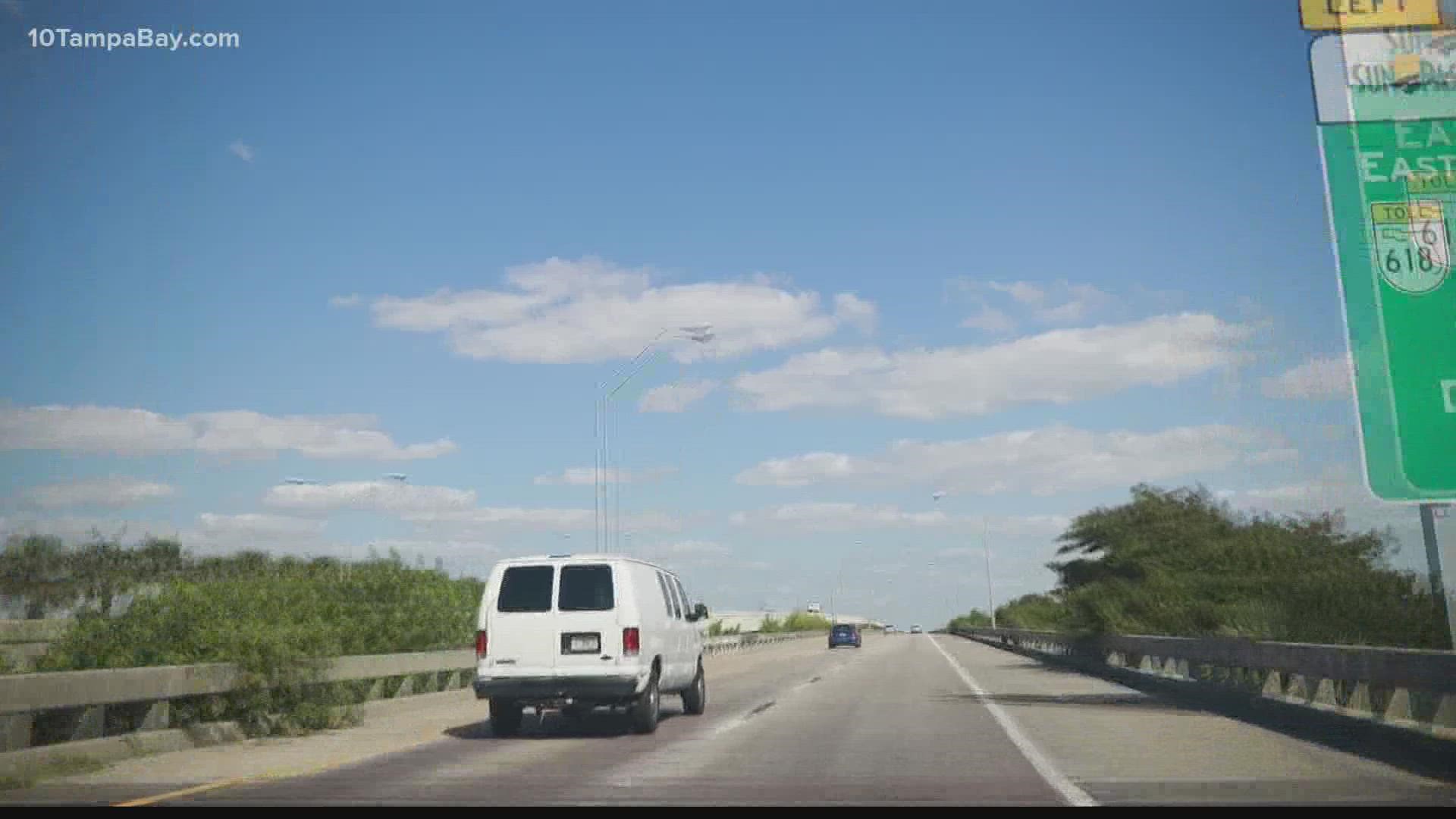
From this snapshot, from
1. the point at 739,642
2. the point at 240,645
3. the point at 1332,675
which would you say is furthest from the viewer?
the point at 739,642

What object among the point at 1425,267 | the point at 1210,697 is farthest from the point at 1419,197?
the point at 1210,697

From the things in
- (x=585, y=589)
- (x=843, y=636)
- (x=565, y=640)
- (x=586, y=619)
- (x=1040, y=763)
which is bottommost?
(x=1040, y=763)

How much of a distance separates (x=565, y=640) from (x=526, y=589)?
0.91 metres

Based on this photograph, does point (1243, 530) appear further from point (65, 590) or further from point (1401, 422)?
point (65, 590)

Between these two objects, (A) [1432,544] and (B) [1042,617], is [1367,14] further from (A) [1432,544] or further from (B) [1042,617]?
(B) [1042,617]

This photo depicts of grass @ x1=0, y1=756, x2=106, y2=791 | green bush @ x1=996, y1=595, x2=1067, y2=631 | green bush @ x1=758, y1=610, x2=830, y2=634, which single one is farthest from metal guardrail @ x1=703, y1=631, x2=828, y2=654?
grass @ x1=0, y1=756, x2=106, y2=791

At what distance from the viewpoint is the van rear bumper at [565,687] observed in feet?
Result: 58.3

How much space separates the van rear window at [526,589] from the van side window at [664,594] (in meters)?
2.62

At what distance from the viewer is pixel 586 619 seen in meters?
18.1

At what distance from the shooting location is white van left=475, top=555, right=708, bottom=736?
17859mm

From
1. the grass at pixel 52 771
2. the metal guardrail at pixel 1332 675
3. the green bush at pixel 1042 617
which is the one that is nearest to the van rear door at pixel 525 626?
the grass at pixel 52 771

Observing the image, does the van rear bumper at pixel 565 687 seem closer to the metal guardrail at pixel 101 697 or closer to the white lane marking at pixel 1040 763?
the metal guardrail at pixel 101 697

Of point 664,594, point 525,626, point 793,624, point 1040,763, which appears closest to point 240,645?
point 525,626
